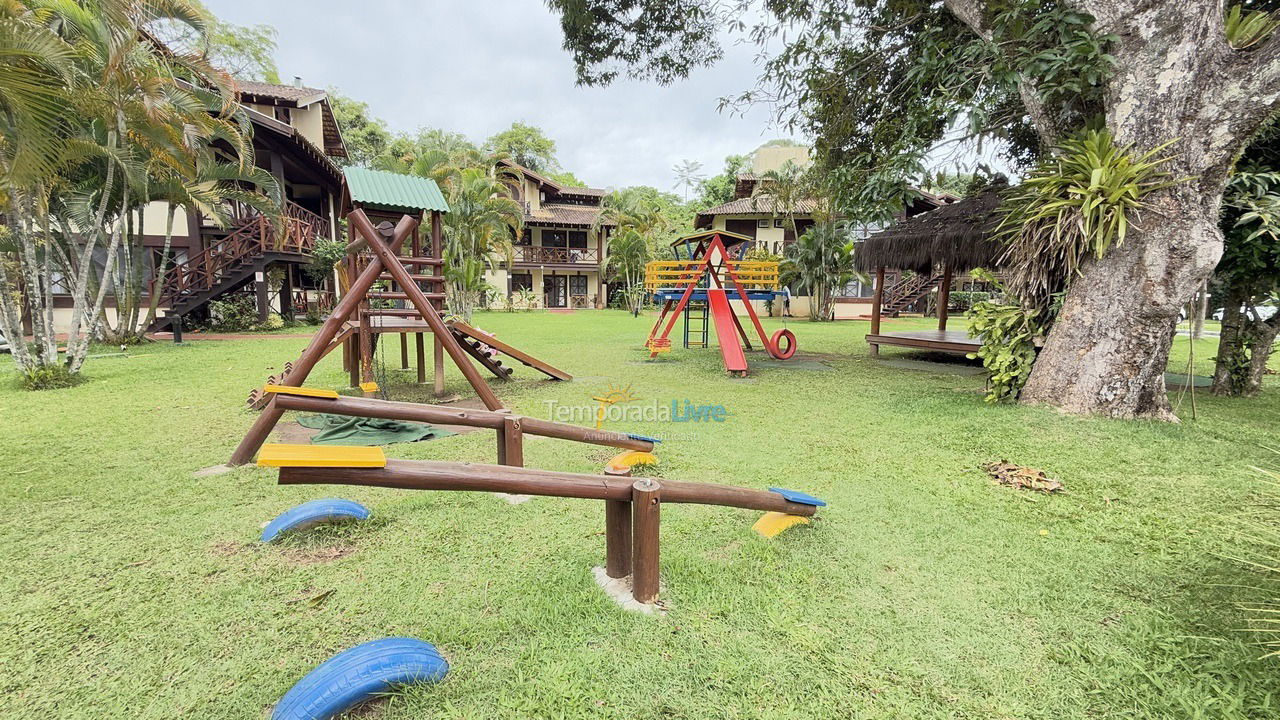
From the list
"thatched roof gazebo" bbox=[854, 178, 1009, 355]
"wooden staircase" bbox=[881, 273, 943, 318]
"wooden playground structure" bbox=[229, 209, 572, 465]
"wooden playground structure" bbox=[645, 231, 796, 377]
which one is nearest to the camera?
"wooden playground structure" bbox=[229, 209, 572, 465]

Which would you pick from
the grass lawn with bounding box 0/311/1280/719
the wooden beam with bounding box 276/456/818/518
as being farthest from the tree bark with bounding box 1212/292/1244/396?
the wooden beam with bounding box 276/456/818/518

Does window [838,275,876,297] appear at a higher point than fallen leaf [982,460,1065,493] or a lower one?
higher

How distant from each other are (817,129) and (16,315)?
12179 millimetres

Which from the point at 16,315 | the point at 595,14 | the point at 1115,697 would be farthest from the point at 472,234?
the point at 1115,697

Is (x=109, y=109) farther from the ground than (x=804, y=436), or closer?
farther from the ground

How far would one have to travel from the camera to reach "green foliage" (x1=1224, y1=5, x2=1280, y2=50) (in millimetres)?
4664

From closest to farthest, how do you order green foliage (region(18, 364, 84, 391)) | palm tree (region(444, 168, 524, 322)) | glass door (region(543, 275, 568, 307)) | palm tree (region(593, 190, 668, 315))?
green foliage (region(18, 364, 84, 391))
palm tree (region(444, 168, 524, 322))
palm tree (region(593, 190, 668, 315))
glass door (region(543, 275, 568, 307))

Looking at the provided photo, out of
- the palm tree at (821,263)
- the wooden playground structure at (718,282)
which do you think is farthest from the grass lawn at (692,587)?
the palm tree at (821,263)

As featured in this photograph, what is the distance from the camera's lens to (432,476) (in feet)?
6.21

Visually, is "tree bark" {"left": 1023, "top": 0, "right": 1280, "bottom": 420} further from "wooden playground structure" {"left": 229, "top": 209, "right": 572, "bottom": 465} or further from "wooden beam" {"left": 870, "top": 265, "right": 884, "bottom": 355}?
"wooden playground structure" {"left": 229, "top": 209, "right": 572, "bottom": 465}

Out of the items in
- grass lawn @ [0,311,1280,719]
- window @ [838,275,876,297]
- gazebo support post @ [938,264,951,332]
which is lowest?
grass lawn @ [0,311,1280,719]

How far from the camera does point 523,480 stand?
2.02m

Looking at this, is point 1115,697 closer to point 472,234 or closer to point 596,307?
point 472,234

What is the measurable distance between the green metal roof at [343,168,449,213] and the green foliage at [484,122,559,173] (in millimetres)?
35181
